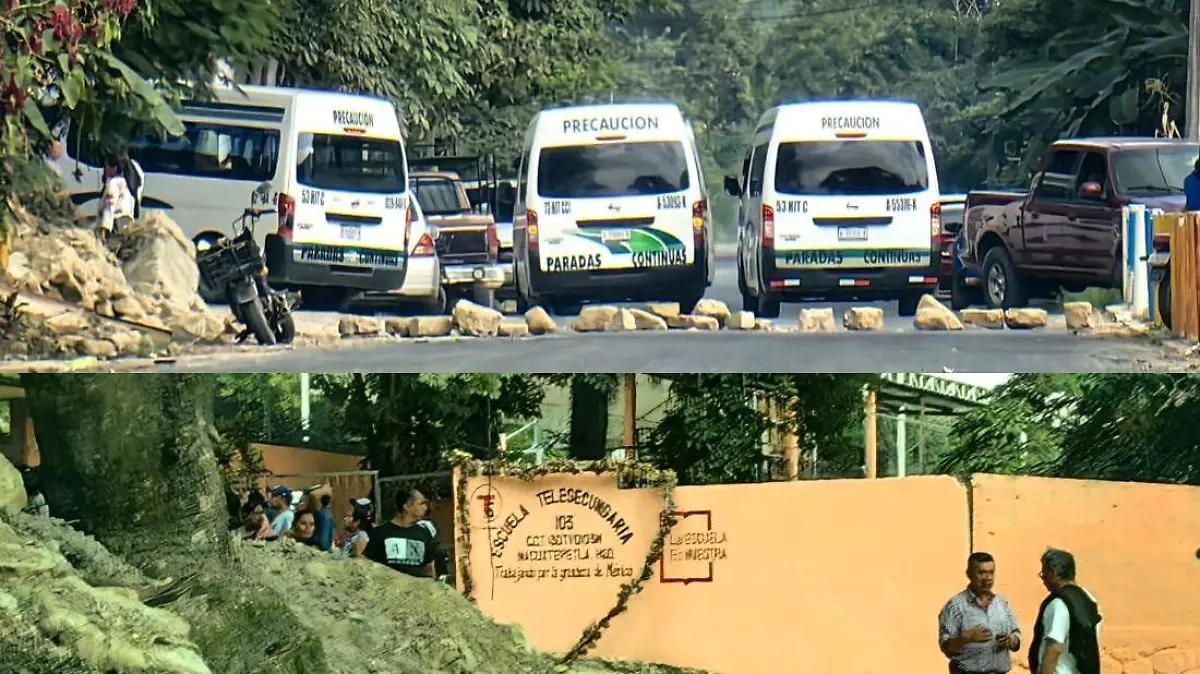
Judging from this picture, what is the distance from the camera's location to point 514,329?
6230mm

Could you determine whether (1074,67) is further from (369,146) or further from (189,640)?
(189,640)

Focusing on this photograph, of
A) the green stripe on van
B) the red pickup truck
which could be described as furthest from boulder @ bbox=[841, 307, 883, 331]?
the red pickup truck

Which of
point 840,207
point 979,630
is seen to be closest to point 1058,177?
point 840,207

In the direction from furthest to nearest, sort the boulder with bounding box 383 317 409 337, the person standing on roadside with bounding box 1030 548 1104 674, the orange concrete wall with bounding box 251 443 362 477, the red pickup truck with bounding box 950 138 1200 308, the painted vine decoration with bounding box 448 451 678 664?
the orange concrete wall with bounding box 251 443 362 477 < the painted vine decoration with bounding box 448 451 678 664 < the boulder with bounding box 383 317 409 337 < the person standing on roadside with bounding box 1030 548 1104 674 < the red pickup truck with bounding box 950 138 1200 308

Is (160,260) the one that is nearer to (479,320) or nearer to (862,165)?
(479,320)

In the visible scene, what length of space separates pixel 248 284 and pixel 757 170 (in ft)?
5.68

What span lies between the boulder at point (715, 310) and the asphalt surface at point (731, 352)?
0.08 feet

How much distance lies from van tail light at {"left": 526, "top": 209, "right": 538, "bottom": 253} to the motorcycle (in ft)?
2.66

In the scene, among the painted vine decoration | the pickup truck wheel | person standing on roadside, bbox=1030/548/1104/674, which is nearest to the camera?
the pickup truck wheel

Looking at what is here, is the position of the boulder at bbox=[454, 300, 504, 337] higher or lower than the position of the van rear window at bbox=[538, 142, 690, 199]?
lower

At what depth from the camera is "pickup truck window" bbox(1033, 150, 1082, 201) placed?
19.9 ft

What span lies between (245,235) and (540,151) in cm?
102

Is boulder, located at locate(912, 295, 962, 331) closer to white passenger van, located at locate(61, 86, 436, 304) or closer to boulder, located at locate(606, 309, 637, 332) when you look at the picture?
boulder, located at locate(606, 309, 637, 332)

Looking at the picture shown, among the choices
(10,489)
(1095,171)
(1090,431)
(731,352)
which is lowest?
(10,489)
